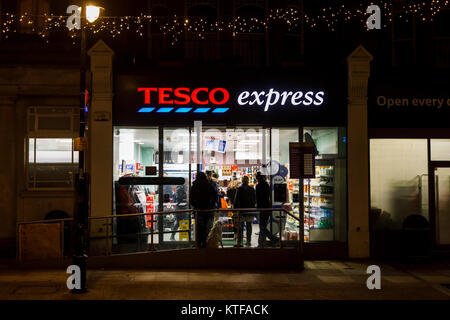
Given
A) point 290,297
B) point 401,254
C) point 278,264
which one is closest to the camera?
point 290,297

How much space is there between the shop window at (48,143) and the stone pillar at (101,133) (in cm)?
96

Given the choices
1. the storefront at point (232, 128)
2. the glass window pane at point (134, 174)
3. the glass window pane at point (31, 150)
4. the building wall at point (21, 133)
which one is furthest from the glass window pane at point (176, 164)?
the glass window pane at point (31, 150)

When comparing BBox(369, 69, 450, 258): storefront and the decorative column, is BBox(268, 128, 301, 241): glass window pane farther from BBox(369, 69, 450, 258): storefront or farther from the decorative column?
the decorative column

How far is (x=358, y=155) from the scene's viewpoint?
13.2m

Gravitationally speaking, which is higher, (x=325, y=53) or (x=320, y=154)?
(x=325, y=53)

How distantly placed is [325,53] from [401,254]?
6139 mm

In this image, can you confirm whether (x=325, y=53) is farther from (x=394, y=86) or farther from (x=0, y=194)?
(x=0, y=194)

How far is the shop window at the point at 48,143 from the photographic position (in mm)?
13625

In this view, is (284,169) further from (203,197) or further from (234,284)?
(234,284)

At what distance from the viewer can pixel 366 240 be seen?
13.1m

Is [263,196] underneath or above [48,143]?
underneath

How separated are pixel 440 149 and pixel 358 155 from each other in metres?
2.61

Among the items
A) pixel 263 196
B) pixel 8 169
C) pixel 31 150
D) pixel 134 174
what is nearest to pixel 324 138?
pixel 263 196

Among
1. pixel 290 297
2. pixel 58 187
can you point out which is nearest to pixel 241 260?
pixel 290 297
